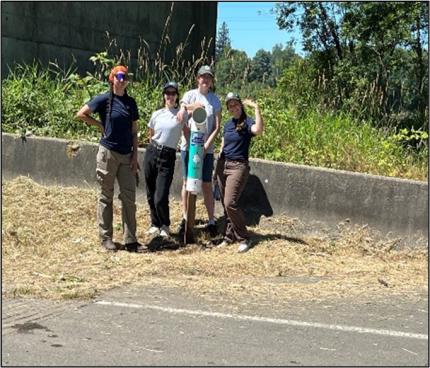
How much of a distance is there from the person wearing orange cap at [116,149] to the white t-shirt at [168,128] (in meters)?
0.39

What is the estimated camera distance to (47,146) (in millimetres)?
9938

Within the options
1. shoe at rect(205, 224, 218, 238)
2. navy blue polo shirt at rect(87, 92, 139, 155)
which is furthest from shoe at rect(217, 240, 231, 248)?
navy blue polo shirt at rect(87, 92, 139, 155)

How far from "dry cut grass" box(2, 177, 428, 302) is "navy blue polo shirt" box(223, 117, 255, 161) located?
108 cm

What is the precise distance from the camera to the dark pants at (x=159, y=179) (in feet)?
27.4

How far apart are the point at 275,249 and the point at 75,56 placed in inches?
354

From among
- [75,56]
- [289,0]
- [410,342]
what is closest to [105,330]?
[410,342]

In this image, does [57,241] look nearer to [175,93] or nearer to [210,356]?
[175,93]

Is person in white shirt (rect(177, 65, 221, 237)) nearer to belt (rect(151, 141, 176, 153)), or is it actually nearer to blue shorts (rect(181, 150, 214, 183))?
blue shorts (rect(181, 150, 214, 183))

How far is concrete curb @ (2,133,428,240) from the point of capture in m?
8.67

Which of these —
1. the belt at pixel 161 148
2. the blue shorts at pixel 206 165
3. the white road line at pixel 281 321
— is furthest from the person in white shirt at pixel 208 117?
the white road line at pixel 281 321

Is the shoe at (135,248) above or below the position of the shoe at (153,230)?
below

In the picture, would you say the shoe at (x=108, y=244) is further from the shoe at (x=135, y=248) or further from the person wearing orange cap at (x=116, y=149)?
the shoe at (x=135, y=248)

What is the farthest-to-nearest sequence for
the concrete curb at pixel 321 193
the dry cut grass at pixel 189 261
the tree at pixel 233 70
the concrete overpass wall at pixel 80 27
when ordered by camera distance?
the concrete overpass wall at pixel 80 27
the tree at pixel 233 70
the concrete curb at pixel 321 193
the dry cut grass at pixel 189 261

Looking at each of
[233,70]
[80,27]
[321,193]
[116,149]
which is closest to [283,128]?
[321,193]
